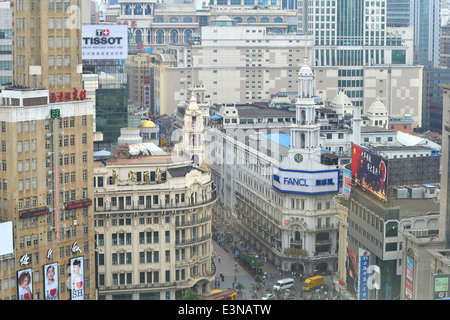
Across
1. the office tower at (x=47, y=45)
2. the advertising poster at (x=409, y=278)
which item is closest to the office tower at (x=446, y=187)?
the advertising poster at (x=409, y=278)

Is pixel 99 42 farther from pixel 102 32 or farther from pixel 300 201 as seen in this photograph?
pixel 300 201

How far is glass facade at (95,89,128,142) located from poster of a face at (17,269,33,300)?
70.9 metres

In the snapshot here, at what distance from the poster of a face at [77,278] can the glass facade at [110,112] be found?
6423 cm

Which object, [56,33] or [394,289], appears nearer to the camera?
[56,33]

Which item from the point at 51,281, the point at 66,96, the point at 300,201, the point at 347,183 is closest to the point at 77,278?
the point at 51,281

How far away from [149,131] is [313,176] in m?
58.2

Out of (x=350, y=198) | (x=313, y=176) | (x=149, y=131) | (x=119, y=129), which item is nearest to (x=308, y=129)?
(x=313, y=176)

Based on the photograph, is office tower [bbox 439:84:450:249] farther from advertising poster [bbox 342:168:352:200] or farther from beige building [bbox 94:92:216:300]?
beige building [bbox 94:92:216:300]

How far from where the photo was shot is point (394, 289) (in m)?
109

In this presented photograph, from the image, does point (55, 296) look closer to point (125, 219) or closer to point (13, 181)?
point (13, 181)

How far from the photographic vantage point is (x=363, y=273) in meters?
112

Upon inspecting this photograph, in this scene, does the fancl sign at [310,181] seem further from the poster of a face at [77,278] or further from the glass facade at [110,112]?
the poster of a face at [77,278]
